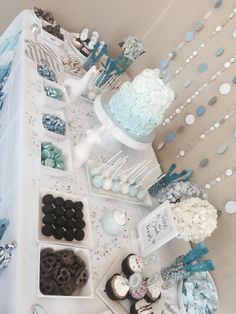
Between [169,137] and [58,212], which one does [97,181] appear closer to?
[58,212]

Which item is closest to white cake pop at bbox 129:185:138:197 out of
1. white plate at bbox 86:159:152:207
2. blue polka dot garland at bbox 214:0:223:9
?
white plate at bbox 86:159:152:207

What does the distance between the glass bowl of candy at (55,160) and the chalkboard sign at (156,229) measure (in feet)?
1.00

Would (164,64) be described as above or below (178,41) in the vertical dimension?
below

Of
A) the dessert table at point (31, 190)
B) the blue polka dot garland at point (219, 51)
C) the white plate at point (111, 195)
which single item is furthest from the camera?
the blue polka dot garland at point (219, 51)

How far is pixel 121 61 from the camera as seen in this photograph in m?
1.53

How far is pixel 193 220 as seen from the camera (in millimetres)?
984

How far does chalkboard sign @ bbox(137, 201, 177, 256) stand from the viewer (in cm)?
95

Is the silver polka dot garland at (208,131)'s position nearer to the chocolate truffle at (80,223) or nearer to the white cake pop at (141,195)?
the white cake pop at (141,195)

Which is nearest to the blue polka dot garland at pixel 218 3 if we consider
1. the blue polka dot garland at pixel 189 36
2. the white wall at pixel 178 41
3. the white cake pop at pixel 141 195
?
the white wall at pixel 178 41

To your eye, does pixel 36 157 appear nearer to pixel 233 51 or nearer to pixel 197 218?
pixel 197 218

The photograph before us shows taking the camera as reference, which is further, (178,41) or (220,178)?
(178,41)

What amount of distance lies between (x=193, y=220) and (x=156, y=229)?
0.39 ft

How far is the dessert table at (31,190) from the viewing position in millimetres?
711

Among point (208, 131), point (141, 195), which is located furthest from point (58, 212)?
point (208, 131)
